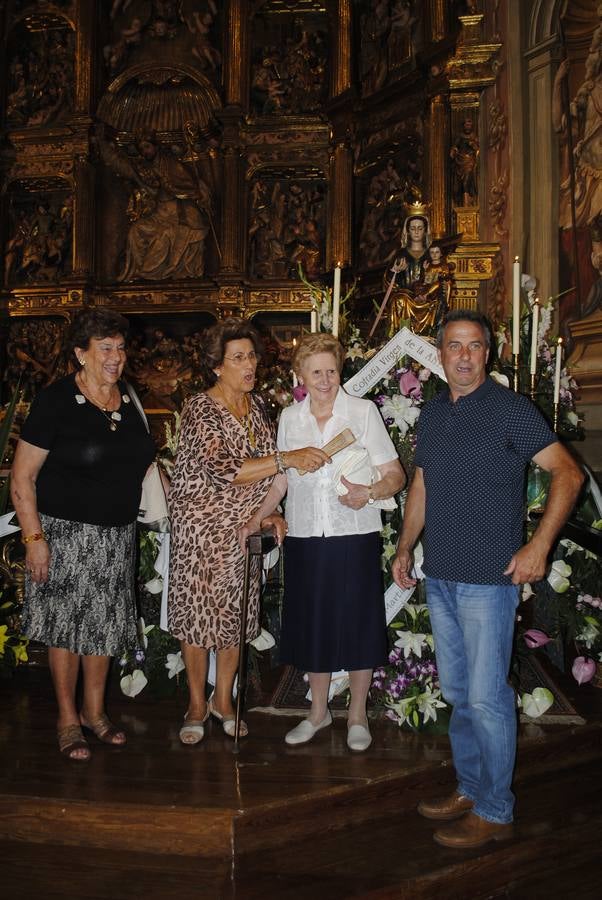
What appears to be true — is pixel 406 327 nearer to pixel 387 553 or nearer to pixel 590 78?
pixel 387 553

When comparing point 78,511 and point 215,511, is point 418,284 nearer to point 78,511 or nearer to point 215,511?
point 215,511

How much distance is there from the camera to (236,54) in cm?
1055

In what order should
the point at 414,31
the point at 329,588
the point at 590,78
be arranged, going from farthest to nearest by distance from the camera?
the point at 414,31 < the point at 590,78 < the point at 329,588

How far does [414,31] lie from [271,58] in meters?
2.19

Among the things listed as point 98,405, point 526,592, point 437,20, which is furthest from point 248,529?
point 437,20

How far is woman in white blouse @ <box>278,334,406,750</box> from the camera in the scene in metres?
3.08

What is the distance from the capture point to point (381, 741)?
3.30m

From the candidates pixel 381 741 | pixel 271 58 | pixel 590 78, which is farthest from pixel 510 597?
pixel 271 58

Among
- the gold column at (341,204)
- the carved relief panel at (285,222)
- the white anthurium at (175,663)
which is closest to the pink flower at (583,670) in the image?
the white anthurium at (175,663)

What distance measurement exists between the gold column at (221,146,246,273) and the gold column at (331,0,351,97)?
4.98 ft

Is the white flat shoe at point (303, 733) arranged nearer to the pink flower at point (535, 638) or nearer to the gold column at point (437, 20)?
the pink flower at point (535, 638)

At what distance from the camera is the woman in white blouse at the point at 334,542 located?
308 centimetres

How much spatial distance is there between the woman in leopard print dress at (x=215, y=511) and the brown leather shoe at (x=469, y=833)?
107 centimetres

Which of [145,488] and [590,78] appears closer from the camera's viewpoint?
[145,488]
